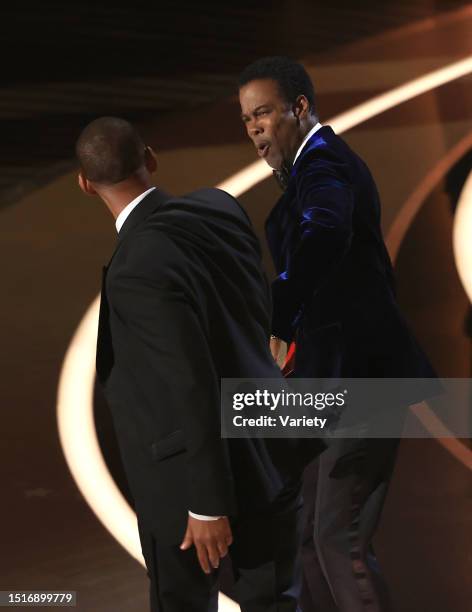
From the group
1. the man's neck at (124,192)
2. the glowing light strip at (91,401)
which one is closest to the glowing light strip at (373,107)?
the glowing light strip at (91,401)

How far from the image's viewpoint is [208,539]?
189cm

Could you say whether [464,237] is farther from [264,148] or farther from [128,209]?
[128,209]

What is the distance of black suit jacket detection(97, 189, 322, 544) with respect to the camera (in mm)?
1833

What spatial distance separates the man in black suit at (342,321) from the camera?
231 cm

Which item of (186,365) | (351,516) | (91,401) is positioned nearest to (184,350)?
(186,365)

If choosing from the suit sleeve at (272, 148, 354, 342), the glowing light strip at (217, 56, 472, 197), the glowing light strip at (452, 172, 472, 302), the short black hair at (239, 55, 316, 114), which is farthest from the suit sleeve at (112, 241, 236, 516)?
the glowing light strip at (452, 172, 472, 302)

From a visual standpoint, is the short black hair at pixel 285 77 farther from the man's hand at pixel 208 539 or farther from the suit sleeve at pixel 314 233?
the man's hand at pixel 208 539

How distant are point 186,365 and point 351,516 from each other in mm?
724

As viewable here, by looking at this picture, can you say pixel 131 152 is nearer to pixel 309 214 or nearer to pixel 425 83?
pixel 309 214

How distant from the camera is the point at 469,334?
3.39 m

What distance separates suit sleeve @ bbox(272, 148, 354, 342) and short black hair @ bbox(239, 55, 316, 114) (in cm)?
19

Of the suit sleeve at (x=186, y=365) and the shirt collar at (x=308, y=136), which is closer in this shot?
the suit sleeve at (x=186, y=365)

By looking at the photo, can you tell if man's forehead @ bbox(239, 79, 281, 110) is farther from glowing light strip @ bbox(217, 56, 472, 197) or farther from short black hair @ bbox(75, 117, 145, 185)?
glowing light strip @ bbox(217, 56, 472, 197)

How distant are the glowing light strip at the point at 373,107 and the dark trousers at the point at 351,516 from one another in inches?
53.1
